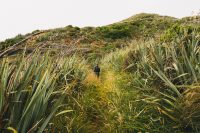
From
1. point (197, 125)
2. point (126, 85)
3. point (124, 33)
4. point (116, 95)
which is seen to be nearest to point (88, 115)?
point (116, 95)

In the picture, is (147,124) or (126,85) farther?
(126,85)

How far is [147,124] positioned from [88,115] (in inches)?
80.6

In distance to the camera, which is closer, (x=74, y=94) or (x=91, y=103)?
(x=91, y=103)

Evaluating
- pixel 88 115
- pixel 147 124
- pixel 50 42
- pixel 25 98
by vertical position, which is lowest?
pixel 88 115

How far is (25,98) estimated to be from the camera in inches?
139

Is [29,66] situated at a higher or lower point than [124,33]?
higher

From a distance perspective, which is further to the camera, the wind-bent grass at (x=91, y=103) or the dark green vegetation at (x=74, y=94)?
the wind-bent grass at (x=91, y=103)

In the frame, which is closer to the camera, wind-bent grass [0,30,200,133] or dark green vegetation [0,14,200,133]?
dark green vegetation [0,14,200,133]

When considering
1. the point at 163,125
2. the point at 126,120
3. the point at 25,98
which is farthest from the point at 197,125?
the point at 25,98

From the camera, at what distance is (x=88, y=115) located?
6.52m

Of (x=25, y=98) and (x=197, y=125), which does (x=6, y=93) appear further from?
(x=197, y=125)

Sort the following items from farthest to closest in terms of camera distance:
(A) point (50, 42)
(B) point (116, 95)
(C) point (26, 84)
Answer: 1. (B) point (116, 95)
2. (C) point (26, 84)
3. (A) point (50, 42)

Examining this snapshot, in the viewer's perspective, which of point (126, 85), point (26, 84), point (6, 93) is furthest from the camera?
point (126, 85)

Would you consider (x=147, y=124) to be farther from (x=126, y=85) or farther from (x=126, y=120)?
(x=126, y=85)
